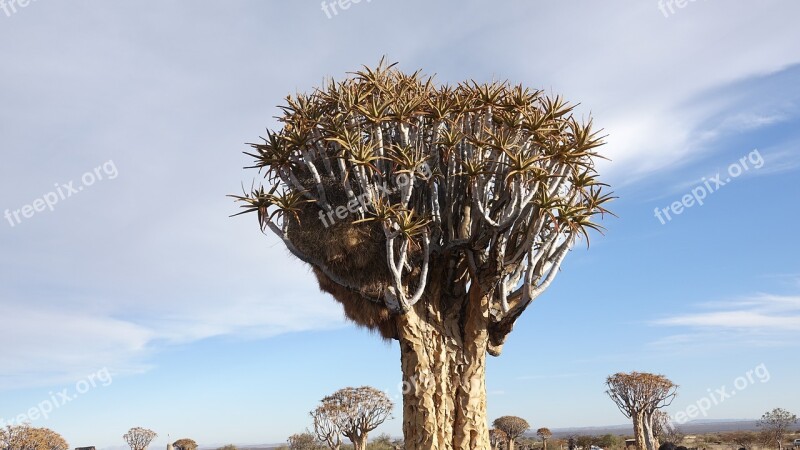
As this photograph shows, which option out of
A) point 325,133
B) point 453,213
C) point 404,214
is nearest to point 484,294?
point 453,213

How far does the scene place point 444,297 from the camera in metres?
11.2

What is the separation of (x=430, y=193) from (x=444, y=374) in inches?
122

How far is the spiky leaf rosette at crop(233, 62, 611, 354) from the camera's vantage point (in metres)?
10.1

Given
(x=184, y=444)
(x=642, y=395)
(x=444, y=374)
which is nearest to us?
(x=444, y=374)

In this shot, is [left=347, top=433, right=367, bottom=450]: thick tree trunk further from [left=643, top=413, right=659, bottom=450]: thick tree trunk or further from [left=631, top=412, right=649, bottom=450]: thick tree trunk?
[left=643, top=413, right=659, bottom=450]: thick tree trunk

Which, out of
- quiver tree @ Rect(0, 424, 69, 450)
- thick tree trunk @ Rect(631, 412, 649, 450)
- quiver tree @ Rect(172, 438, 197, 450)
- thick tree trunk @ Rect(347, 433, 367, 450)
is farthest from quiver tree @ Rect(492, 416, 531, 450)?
quiver tree @ Rect(0, 424, 69, 450)

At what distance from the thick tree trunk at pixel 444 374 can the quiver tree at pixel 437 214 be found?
0.07 feet

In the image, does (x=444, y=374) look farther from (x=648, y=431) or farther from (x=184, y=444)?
(x=184, y=444)

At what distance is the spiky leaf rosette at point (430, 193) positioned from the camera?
10.1 m

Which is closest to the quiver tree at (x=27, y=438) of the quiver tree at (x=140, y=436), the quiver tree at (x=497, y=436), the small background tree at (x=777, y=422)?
the quiver tree at (x=140, y=436)

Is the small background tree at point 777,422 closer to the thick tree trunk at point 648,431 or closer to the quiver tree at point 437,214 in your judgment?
the thick tree trunk at point 648,431

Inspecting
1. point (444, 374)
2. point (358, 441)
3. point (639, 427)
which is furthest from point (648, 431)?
point (444, 374)

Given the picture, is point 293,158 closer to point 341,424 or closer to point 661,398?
point 341,424

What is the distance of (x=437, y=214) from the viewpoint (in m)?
10.6
